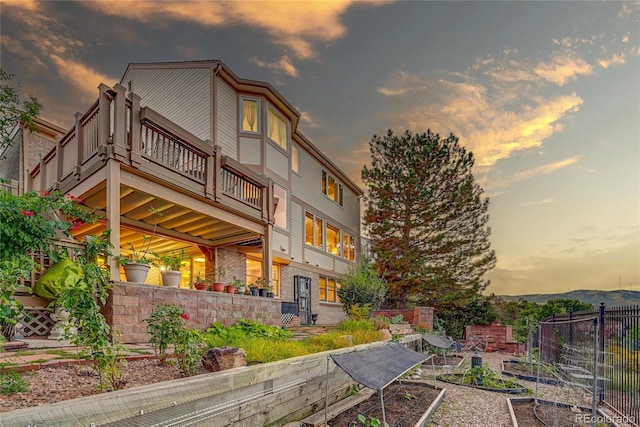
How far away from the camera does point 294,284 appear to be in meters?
16.3

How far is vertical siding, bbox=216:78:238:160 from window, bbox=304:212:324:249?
5.24 m

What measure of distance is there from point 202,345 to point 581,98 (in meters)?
13.1

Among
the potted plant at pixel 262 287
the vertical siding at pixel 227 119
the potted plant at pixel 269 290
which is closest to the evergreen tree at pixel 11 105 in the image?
the vertical siding at pixel 227 119

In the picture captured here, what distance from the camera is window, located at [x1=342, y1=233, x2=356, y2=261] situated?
22.4 m

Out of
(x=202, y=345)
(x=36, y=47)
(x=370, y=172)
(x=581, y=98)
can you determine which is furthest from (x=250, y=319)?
(x=370, y=172)

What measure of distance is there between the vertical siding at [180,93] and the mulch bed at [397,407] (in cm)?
922

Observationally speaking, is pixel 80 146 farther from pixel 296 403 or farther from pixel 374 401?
pixel 374 401

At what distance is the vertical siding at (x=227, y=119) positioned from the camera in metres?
13.2

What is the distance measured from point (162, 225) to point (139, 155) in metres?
4.13

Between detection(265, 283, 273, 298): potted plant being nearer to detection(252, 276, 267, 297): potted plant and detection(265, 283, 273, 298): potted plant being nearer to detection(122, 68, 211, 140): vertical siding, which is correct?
detection(252, 276, 267, 297): potted plant

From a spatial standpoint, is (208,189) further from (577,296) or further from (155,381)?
(577,296)

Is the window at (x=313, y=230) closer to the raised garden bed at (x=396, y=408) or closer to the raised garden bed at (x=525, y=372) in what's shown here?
the raised garden bed at (x=525, y=372)

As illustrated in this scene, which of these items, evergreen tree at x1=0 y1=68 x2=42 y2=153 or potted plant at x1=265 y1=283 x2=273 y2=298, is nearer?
evergreen tree at x1=0 y1=68 x2=42 y2=153

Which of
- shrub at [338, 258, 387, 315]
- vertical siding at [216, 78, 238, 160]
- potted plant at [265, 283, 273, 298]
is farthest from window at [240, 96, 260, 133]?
shrub at [338, 258, 387, 315]
